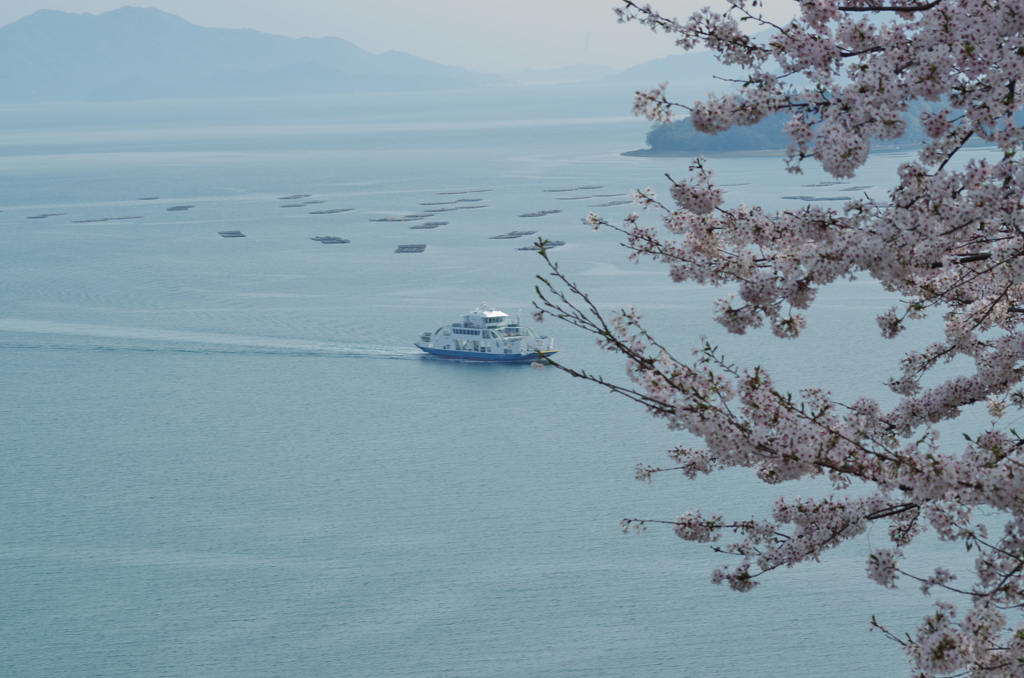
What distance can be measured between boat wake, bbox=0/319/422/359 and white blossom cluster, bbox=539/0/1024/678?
29.3 meters

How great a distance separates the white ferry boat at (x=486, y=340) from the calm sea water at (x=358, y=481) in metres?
0.53

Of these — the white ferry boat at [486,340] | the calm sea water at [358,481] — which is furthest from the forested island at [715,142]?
the white ferry boat at [486,340]

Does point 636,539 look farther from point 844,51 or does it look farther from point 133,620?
point 844,51

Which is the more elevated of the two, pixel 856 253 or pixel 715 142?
pixel 856 253

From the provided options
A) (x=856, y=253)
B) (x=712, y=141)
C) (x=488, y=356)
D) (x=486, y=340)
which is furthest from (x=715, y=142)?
(x=856, y=253)

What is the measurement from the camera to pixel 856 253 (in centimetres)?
405

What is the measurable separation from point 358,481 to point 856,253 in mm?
21463

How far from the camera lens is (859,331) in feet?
109

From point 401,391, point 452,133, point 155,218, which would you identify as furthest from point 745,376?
point 452,133

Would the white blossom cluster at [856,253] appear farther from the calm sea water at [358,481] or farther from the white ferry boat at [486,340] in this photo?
the white ferry boat at [486,340]

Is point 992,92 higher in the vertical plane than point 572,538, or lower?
higher

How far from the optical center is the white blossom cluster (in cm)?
389

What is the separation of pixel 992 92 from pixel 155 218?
63096 millimetres

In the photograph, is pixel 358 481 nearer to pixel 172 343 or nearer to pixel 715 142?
pixel 172 343
